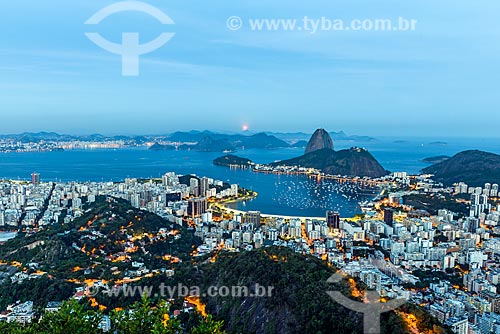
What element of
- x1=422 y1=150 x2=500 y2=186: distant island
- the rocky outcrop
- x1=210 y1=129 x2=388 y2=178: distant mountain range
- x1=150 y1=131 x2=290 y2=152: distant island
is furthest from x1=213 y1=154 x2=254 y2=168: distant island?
x1=150 y1=131 x2=290 y2=152: distant island

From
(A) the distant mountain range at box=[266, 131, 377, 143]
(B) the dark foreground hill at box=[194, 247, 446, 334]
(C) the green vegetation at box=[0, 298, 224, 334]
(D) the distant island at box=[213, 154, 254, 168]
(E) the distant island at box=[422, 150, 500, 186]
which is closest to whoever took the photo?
(C) the green vegetation at box=[0, 298, 224, 334]

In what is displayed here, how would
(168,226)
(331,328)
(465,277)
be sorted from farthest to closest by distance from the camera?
1. (168,226)
2. (465,277)
3. (331,328)

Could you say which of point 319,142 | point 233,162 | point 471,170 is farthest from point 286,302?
point 319,142

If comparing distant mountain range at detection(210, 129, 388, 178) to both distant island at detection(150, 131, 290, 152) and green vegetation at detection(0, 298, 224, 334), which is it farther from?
green vegetation at detection(0, 298, 224, 334)

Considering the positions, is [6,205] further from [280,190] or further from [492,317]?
[492,317]

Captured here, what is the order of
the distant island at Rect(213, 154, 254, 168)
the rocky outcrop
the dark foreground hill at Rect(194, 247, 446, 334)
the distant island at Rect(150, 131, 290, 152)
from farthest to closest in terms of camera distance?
1. the distant island at Rect(150, 131, 290, 152)
2. the rocky outcrop
3. the distant island at Rect(213, 154, 254, 168)
4. the dark foreground hill at Rect(194, 247, 446, 334)

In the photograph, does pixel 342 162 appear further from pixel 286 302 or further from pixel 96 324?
pixel 96 324

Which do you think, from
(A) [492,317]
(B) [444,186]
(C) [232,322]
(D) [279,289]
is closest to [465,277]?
(A) [492,317]
